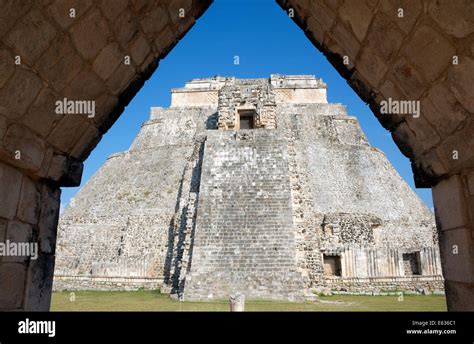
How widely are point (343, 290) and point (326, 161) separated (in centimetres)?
1068

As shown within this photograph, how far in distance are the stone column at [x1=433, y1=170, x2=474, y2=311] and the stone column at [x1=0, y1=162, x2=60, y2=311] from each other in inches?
133

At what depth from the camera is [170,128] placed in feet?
109

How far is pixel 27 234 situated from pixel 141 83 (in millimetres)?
1674

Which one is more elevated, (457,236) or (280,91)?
(280,91)

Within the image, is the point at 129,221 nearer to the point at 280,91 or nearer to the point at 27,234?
the point at 27,234

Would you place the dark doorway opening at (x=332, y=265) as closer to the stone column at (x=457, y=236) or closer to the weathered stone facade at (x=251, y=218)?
the weathered stone facade at (x=251, y=218)

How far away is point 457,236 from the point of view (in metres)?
2.98

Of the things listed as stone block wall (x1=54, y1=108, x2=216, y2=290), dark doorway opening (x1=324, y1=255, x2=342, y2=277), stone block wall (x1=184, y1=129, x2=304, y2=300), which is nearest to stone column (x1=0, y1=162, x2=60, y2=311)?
stone block wall (x1=184, y1=129, x2=304, y2=300)

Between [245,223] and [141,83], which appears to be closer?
[141,83]

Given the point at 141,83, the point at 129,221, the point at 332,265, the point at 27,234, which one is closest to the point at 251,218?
the point at 332,265

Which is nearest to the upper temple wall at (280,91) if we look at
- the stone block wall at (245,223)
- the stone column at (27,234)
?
the stone block wall at (245,223)
